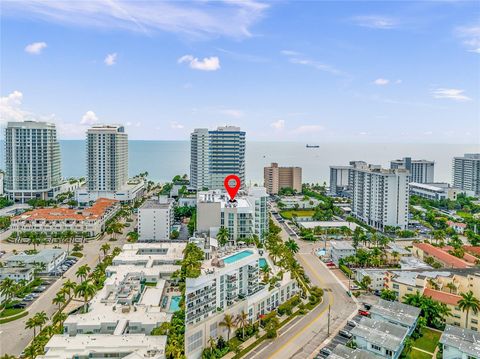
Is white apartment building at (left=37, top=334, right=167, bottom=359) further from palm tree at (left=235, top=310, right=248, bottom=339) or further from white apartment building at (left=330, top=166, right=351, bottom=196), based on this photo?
white apartment building at (left=330, top=166, right=351, bottom=196)

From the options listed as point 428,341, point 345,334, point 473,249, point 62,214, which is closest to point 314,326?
point 345,334

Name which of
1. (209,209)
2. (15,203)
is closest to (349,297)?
(209,209)

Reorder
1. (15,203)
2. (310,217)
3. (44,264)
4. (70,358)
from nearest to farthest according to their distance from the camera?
(70,358) → (44,264) → (310,217) → (15,203)

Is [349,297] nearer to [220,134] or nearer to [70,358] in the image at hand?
[70,358]

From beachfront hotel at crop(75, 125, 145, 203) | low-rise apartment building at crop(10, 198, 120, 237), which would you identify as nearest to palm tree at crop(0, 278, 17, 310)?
low-rise apartment building at crop(10, 198, 120, 237)

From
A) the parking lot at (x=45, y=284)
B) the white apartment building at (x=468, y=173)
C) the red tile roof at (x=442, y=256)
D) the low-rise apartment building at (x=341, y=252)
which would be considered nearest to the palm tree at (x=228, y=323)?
the parking lot at (x=45, y=284)

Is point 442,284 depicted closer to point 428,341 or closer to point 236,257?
point 428,341

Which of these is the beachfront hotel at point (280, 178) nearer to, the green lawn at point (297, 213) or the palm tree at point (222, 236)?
the green lawn at point (297, 213)
